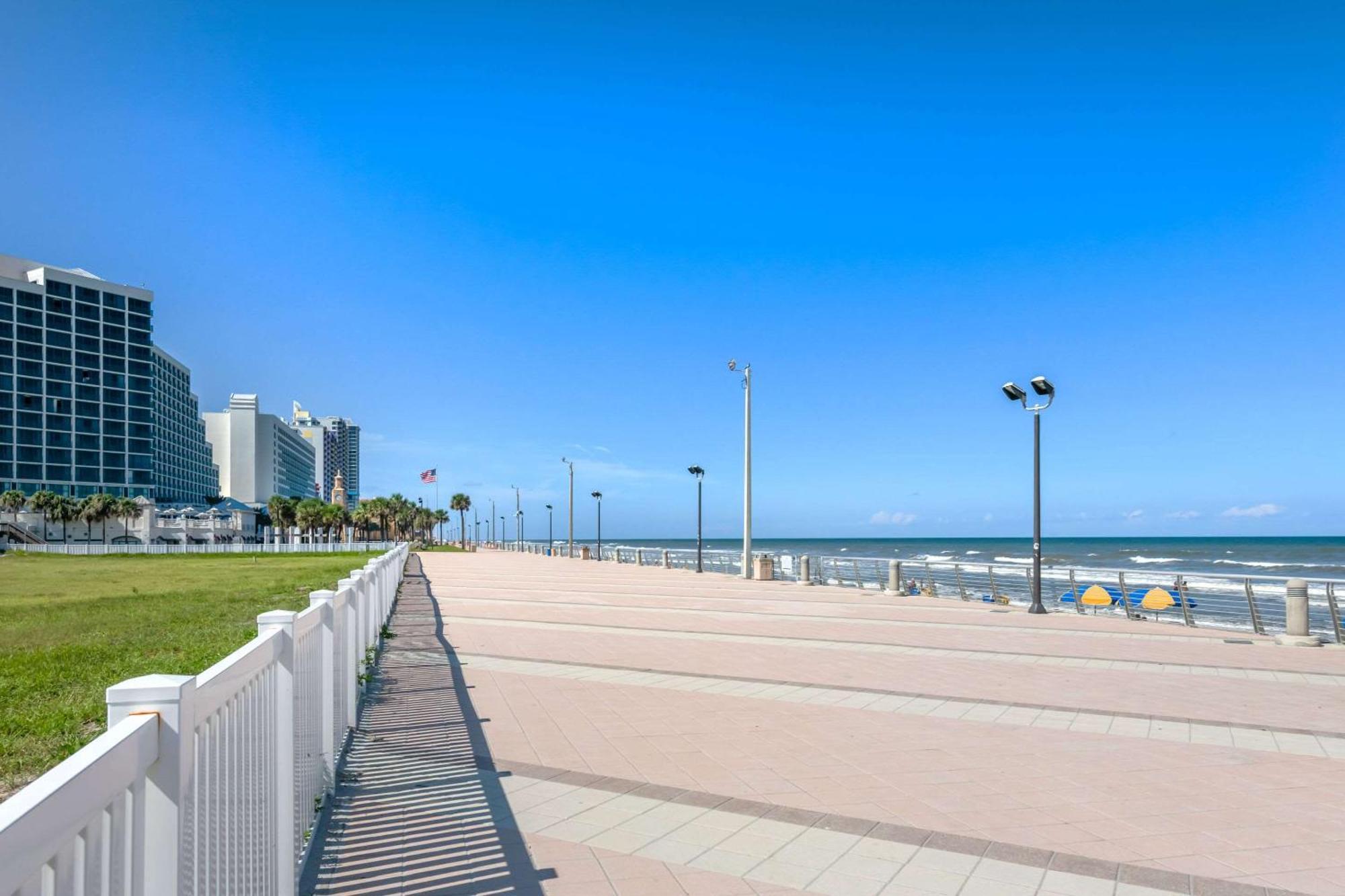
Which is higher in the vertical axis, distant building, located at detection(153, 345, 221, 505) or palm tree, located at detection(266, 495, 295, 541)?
distant building, located at detection(153, 345, 221, 505)

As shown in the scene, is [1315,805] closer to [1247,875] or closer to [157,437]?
[1247,875]

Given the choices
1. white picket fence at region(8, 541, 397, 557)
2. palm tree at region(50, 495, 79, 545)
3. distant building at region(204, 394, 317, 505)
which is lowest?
white picket fence at region(8, 541, 397, 557)

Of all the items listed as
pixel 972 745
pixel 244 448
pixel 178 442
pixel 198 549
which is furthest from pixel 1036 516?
Result: pixel 244 448

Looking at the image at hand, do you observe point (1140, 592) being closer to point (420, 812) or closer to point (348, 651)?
point (348, 651)

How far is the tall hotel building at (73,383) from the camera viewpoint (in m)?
98.9

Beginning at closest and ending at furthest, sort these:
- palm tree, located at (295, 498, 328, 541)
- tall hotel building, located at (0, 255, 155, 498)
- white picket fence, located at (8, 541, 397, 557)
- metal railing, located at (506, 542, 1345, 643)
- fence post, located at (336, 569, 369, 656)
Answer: fence post, located at (336, 569, 369, 656) < metal railing, located at (506, 542, 1345, 643) < white picket fence, located at (8, 541, 397, 557) < palm tree, located at (295, 498, 328, 541) < tall hotel building, located at (0, 255, 155, 498)

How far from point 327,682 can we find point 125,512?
97966 mm

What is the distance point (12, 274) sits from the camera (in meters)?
102

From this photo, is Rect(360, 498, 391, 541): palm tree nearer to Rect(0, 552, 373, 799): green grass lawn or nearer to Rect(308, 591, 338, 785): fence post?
Rect(0, 552, 373, 799): green grass lawn

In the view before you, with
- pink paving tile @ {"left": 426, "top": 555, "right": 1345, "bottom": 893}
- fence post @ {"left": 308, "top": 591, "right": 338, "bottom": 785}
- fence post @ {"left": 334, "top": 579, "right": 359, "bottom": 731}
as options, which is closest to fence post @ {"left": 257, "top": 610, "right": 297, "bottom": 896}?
fence post @ {"left": 308, "top": 591, "right": 338, "bottom": 785}

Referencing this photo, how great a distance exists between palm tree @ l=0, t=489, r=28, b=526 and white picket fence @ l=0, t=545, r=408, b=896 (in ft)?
331

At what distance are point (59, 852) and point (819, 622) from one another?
50.4 ft

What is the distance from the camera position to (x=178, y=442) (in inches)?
5330

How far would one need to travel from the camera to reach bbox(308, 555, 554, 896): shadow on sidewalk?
4.36 m
